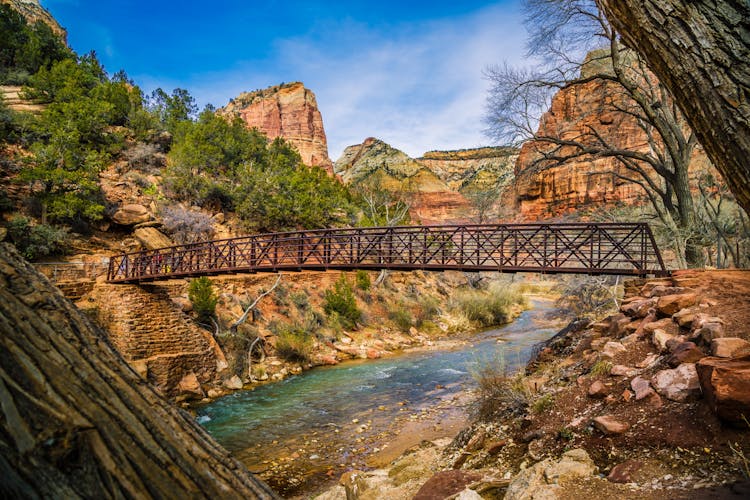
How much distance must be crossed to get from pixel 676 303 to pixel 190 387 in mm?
11960

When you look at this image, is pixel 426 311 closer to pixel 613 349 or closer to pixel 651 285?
pixel 651 285

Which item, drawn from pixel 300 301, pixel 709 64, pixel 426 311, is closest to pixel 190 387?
pixel 300 301

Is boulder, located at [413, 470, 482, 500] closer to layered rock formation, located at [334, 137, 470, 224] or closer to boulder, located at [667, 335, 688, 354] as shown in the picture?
boulder, located at [667, 335, 688, 354]

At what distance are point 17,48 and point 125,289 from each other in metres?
27.0

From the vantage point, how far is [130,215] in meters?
19.5

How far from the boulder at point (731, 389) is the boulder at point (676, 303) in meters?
2.57

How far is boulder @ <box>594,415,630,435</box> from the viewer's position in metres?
4.09

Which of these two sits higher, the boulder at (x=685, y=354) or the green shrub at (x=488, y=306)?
the boulder at (x=685, y=354)

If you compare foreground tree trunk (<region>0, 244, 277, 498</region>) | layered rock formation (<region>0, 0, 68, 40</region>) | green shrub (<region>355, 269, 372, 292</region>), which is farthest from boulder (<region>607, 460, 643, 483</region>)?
layered rock formation (<region>0, 0, 68, 40</region>)

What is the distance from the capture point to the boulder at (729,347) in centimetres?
389

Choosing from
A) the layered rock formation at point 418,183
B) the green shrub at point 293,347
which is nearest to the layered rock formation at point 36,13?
the layered rock formation at point 418,183

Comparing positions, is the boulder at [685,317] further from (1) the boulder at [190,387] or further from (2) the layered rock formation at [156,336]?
(2) the layered rock formation at [156,336]

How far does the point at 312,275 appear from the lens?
2181 cm

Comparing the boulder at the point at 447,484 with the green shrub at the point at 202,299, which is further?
the green shrub at the point at 202,299
